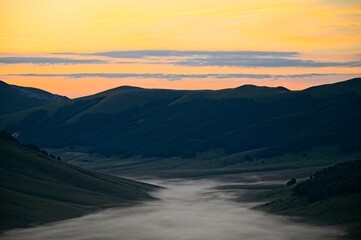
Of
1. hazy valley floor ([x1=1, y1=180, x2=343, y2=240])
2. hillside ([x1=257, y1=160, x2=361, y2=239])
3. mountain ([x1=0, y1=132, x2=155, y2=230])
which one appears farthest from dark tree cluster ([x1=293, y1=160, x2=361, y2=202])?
mountain ([x1=0, y1=132, x2=155, y2=230])

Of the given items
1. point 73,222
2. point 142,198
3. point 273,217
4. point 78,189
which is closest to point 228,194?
point 142,198

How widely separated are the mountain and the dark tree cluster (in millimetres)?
42147

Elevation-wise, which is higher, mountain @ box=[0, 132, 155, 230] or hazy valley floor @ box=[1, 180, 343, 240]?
mountain @ box=[0, 132, 155, 230]

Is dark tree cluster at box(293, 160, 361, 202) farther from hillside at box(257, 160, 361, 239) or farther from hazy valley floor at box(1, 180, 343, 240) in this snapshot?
hazy valley floor at box(1, 180, 343, 240)

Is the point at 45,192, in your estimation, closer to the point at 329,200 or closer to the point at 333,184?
the point at 333,184

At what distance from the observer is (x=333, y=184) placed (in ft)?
479

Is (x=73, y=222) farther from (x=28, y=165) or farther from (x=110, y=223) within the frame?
(x=28, y=165)

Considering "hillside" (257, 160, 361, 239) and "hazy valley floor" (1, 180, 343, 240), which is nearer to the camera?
"hazy valley floor" (1, 180, 343, 240)

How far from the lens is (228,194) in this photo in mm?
199375

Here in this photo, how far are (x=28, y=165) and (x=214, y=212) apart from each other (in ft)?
177

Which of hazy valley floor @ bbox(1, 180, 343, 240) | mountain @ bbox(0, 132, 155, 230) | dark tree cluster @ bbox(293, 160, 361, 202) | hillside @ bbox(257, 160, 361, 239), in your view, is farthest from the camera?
dark tree cluster @ bbox(293, 160, 361, 202)

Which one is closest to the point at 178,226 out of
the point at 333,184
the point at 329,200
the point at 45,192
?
the point at 329,200

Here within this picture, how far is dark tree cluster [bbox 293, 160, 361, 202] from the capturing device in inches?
5512

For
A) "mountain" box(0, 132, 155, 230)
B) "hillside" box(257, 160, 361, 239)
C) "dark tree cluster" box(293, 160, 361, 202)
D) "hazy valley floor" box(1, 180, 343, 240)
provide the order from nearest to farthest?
"hazy valley floor" box(1, 180, 343, 240) → "hillside" box(257, 160, 361, 239) → "mountain" box(0, 132, 155, 230) → "dark tree cluster" box(293, 160, 361, 202)
